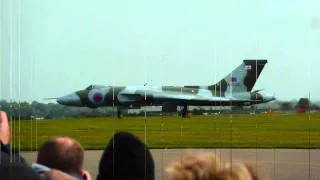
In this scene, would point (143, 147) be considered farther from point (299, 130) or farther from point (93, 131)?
point (299, 130)

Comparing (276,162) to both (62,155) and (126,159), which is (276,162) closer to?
(126,159)

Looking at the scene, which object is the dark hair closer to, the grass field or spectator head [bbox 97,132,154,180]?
spectator head [bbox 97,132,154,180]

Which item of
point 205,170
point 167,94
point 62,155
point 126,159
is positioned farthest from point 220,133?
point 205,170

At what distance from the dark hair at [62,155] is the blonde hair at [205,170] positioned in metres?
0.83

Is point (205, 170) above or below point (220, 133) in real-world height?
above

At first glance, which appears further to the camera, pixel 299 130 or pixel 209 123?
pixel 299 130

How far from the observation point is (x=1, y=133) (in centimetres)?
259

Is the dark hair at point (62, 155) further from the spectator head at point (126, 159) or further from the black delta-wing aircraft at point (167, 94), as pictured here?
the black delta-wing aircraft at point (167, 94)

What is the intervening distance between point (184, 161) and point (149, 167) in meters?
1.03

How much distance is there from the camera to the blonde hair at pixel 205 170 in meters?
1.74

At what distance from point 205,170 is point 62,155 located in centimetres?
99

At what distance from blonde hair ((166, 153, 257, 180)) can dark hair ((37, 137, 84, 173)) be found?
83 centimetres

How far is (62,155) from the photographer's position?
2578 mm

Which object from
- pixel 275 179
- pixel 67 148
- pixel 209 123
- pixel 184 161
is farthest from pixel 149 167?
pixel 209 123
